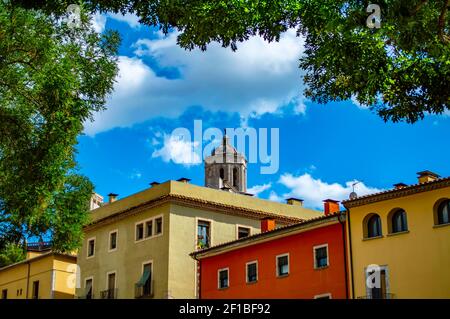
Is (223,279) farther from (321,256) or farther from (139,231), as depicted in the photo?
(139,231)

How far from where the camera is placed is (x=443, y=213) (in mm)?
31906

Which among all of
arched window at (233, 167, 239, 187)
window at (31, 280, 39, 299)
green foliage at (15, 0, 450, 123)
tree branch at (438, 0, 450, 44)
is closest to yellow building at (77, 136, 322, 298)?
window at (31, 280, 39, 299)

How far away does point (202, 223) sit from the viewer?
153 feet

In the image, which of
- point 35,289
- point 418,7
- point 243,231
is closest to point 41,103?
point 418,7

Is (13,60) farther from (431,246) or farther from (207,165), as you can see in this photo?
(207,165)

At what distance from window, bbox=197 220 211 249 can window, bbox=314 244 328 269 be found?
11.2 meters

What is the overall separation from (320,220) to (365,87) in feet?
69.1

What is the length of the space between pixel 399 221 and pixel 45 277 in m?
31.7

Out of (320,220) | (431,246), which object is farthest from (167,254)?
(431,246)

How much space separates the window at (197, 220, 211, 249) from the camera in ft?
151

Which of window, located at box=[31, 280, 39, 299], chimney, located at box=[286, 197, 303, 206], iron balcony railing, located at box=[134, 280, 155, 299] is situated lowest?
iron balcony railing, located at box=[134, 280, 155, 299]

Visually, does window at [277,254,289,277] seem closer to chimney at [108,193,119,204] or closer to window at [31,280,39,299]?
chimney at [108,193,119,204]

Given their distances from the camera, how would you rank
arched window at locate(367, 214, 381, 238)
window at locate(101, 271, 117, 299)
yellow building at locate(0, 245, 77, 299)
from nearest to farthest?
arched window at locate(367, 214, 381, 238) → window at locate(101, 271, 117, 299) → yellow building at locate(0, 245, 77, 299)
